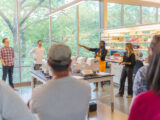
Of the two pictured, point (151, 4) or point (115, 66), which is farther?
point (151, 4)

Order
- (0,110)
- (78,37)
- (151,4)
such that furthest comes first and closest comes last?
(151,4) → (78,37) → (0,110)

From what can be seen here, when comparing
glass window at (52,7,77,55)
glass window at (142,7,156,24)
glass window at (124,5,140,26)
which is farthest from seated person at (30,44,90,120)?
glass window at (142,7,156,24)

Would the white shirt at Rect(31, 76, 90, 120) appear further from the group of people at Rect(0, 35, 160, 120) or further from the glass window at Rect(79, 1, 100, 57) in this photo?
the glass window at Rect(79, 1, 100, 57)

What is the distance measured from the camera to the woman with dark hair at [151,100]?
934mm

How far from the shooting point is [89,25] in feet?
26.6

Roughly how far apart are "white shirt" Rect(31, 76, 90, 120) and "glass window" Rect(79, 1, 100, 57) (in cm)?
670

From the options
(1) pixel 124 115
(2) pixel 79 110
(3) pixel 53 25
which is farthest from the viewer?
(3) pixel 53 25

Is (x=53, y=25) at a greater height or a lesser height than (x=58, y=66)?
greater

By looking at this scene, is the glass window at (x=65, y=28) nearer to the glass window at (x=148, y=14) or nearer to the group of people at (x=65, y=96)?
the glass window at (x=148, y=14)

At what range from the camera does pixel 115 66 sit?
259 inches

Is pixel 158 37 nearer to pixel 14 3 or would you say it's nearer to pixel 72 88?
pixel 72 88

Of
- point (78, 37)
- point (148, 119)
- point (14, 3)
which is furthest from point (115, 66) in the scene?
point (148, 119)

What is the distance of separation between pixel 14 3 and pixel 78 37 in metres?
2.91

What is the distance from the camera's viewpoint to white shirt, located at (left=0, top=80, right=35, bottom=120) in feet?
2.66
